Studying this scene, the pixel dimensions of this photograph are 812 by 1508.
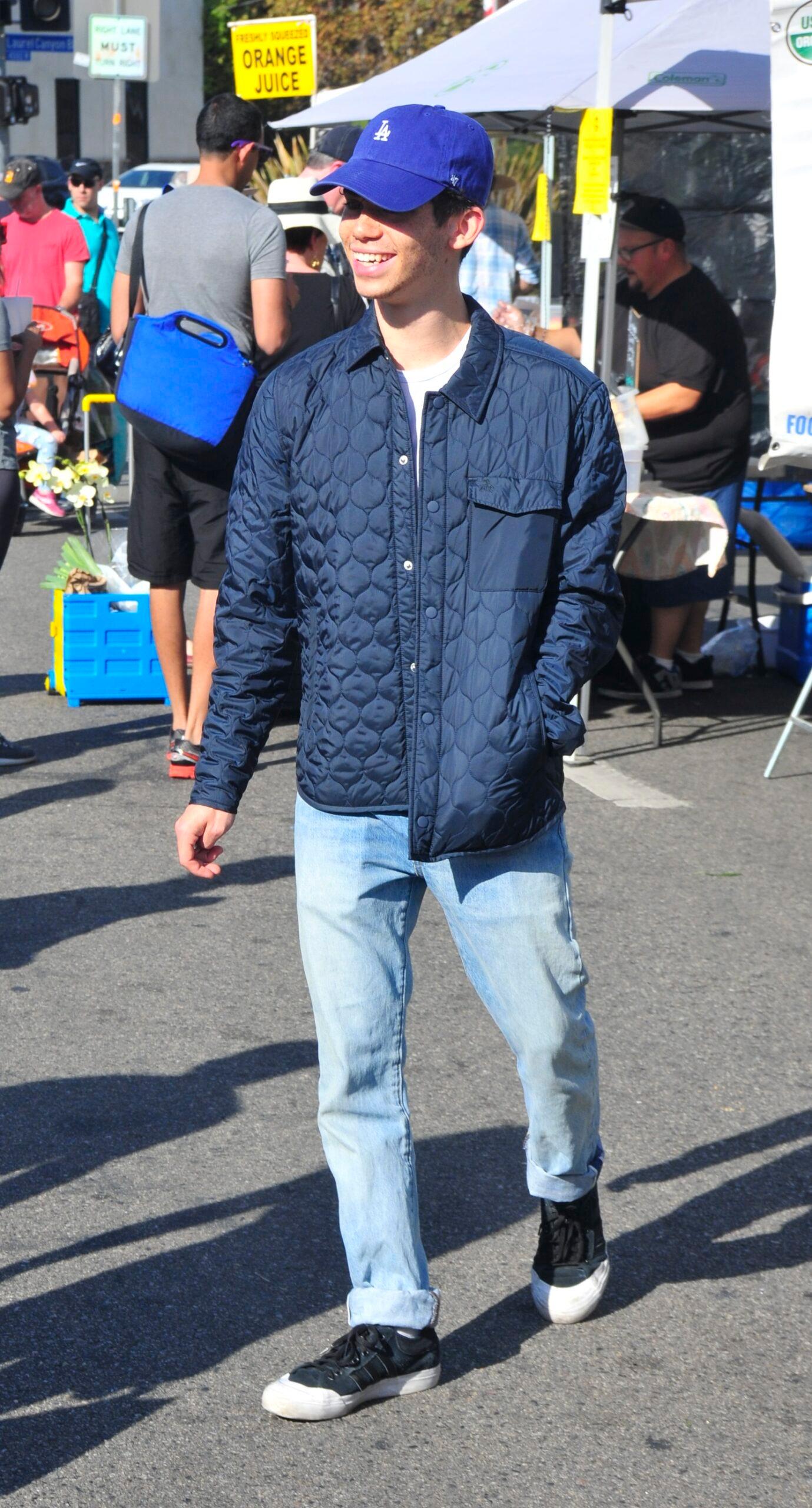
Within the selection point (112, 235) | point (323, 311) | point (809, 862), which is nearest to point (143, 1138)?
point (809, 862)

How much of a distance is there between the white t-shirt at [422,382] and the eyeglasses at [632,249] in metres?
5.25

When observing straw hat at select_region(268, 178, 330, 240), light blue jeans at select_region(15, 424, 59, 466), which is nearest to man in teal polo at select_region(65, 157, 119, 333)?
light blue jeans at select_region(15, 424, 59, 466)

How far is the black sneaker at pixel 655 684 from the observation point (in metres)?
8.30

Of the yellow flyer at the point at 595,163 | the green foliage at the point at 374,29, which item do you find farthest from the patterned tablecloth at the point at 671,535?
the green foliage at the point at 374,29

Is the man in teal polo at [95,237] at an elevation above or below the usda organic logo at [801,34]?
below

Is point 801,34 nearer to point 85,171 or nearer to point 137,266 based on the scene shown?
point 137,266

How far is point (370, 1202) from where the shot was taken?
9.73ft

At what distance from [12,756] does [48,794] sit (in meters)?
0.42

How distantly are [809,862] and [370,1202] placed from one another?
3386 mm

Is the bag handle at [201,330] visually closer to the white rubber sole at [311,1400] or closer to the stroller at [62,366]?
the white rubber sole at [311,1400]

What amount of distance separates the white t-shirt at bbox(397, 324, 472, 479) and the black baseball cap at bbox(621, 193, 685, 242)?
17.2ft

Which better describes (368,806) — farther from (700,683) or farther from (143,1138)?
(700,683)

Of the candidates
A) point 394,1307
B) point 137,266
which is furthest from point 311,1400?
point 137,266

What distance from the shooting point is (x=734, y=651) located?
880 cm
